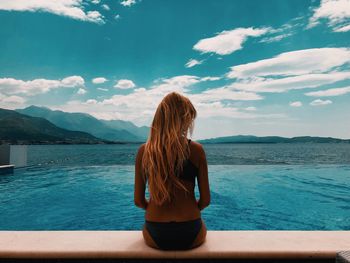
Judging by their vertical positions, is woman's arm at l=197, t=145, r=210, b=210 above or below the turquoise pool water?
above

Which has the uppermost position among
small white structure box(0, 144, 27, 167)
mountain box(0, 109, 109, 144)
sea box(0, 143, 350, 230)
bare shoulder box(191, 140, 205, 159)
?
mountain box(0, 109, 109, 144)

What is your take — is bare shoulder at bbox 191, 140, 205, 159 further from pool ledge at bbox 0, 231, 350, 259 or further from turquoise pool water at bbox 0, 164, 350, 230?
turquoise pool water at bbox 0, 164, 350, 230

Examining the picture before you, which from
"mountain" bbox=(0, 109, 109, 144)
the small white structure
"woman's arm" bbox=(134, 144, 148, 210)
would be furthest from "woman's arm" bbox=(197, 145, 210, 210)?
"mountain" bbox=(0, 109, 109, 144)

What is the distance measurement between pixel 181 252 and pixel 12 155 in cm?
1971

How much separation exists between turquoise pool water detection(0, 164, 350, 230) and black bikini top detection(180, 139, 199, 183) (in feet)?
18.5

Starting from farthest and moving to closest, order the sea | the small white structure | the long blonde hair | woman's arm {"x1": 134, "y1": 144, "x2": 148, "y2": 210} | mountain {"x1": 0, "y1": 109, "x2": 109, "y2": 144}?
1. mountain {"x1": 0, "y1": 109, "x2": 109, "y2": 144}
2. the small white structure
3. the sea
4. woman's arm {"x1": 134, "y1": 144, "x2": 148, "y2": 210}
5. the long blonde hair

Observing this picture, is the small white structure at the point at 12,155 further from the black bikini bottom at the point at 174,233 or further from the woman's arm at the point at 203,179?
the woman's arm at the point at 203,179

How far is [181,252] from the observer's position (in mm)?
2174

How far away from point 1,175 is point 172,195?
17.7 metres

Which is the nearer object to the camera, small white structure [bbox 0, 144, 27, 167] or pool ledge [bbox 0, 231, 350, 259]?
pool ledge [bbox 0, 231, 350, 259]

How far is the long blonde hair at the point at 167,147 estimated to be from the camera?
6.89 ft

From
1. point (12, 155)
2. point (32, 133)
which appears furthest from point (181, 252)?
point (32, 133)

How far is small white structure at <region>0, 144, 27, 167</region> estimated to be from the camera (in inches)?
676

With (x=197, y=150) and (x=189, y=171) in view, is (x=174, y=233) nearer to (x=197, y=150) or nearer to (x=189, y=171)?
(x=189, y=171)
